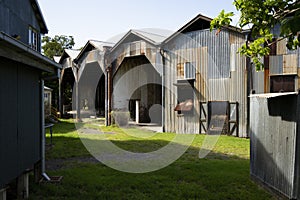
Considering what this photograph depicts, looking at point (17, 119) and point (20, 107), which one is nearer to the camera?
point (17, 119)

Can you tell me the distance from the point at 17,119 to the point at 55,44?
45.5 meters

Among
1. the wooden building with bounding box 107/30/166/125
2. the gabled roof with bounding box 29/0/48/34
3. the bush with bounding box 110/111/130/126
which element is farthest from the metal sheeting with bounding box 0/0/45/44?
the bush with bounding box 110/111/130/126

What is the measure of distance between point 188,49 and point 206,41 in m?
1.08

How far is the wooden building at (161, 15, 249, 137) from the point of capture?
13694mm

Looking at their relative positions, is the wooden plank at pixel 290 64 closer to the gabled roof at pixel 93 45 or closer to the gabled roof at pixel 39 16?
the gabled roof at pixel 39 16

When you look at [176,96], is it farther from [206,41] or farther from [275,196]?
[275,196]

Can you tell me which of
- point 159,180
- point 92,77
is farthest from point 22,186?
point 92,77

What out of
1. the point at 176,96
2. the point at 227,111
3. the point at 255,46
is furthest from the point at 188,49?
the point at 255,46

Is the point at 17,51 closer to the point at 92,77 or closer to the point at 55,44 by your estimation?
the point at 92,77

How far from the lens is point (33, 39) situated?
11078mm

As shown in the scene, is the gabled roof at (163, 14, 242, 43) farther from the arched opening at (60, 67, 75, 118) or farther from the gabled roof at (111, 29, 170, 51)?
the arched opening at (60, 67, 75, 118)

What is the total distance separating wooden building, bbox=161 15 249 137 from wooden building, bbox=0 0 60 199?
917 centimetres

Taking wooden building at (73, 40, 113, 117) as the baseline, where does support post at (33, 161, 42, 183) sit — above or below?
below

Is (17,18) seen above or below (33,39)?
above
